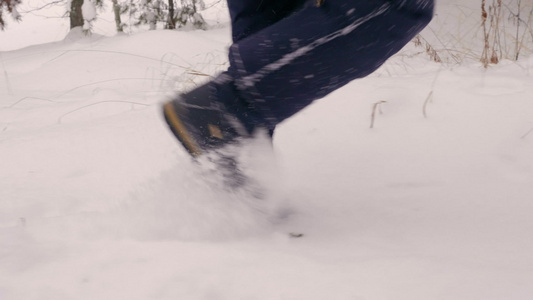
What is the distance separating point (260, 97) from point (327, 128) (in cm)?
74

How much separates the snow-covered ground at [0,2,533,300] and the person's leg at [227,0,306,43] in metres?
0.24

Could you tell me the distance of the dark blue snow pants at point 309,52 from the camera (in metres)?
0.77

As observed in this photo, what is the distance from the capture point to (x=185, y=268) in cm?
70

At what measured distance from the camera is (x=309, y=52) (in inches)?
30.7

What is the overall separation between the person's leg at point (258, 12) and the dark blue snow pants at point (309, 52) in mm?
40

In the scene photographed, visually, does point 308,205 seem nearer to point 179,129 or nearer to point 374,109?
point 179,129

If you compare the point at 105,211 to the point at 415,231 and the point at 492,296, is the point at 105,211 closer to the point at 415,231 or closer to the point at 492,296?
the point at 415,231

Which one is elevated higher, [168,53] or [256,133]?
[256,133]

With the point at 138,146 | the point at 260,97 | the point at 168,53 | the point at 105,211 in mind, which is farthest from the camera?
the point at 168,53

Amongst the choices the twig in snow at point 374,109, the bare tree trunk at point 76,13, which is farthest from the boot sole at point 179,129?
the bare tree trunk at point 76,13

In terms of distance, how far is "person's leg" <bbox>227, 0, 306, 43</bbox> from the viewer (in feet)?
2.91

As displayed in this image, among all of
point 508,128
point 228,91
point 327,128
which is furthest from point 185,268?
point 508,128

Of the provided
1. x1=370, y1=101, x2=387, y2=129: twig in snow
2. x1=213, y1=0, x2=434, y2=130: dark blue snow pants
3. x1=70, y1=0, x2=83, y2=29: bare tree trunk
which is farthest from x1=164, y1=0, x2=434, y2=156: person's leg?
x1=70, y1=0, x2=83, y2=29: bare tree trunk

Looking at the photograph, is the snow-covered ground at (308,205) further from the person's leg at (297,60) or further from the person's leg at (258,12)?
the person's leg at (258,12)
